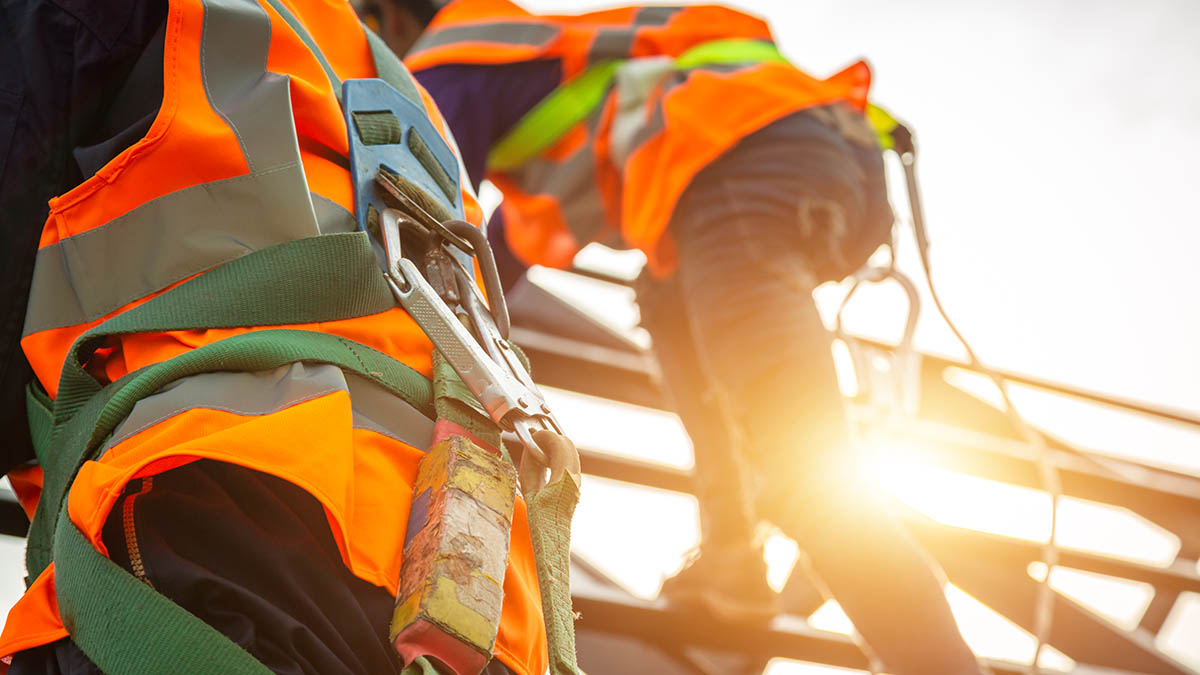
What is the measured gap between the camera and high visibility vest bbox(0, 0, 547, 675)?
563 millimetres

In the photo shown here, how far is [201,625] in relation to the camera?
51 cm

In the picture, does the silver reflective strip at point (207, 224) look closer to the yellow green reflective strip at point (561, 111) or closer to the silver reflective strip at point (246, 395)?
the silver reflective strip at point (246, 395)

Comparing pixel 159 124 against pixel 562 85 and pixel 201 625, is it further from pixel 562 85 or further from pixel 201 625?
pixel 562 85

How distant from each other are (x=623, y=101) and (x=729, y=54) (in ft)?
0.62

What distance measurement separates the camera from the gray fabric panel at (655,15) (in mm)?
1749

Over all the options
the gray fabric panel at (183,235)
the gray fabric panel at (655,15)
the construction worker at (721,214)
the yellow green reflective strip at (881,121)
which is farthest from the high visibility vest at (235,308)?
the yellow green reflective strip at (881,121)

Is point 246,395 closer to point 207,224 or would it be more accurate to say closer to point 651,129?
point 207,224

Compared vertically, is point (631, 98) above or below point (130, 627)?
above

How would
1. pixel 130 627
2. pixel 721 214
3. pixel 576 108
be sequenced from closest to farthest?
1. pixel 130 627
2. pixel 721 214
3. pixel 576 108

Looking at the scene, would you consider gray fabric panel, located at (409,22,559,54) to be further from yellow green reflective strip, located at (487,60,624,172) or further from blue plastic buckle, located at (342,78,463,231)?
blue plastic buckle, located at (342,78,463,231)

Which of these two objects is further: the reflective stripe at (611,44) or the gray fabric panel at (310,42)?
the reflective stripe at (611,44)

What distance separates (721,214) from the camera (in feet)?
4.83

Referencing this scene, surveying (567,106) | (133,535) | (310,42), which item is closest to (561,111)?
(567,106)

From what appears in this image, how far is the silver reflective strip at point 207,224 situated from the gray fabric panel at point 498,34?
106 cm
